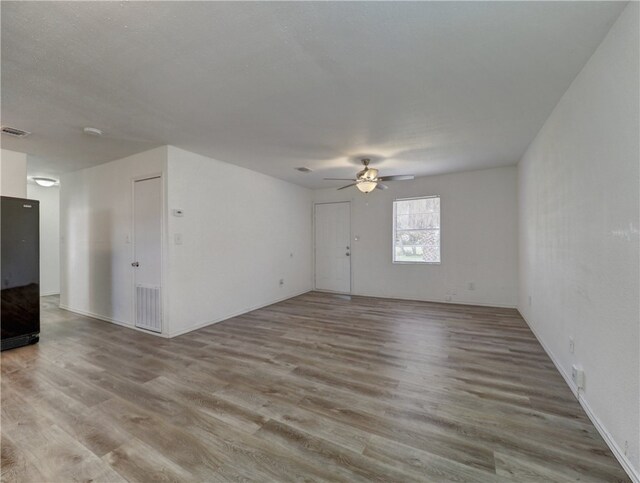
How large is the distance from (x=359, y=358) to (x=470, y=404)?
1.14 meters

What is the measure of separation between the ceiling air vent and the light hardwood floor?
257 centimetres

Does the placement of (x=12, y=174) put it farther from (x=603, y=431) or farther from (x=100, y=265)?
(x=603, y=431)

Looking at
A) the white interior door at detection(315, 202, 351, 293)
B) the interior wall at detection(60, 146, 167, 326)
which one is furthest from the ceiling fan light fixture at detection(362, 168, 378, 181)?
the interior wall at detection(60, 146, 167, 326)

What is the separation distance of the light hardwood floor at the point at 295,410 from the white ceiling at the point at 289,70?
101 inches

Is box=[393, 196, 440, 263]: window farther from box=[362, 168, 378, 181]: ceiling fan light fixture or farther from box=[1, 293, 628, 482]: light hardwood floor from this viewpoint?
box=[1, 293, 628, 482]: light hardwood floor

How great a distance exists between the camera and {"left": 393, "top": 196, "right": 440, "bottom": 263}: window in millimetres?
5656

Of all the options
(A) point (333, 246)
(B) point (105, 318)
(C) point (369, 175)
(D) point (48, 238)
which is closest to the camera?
(C) point (369, 175)

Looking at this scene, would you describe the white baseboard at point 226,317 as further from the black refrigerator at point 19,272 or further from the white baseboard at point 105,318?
the black refrigerator at point 19,272

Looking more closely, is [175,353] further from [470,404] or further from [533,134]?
[533,134]

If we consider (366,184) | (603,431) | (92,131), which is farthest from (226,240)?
(603,431)

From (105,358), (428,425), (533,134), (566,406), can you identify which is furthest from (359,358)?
(533,134)

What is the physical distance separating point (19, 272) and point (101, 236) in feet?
3.71

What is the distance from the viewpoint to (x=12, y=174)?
377 centimetres

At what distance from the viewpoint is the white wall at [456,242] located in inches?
199
